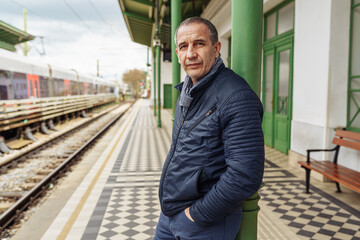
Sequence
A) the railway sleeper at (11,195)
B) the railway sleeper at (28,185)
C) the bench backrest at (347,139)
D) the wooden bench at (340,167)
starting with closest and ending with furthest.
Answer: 1. the wooden bench at (340,167)
2. the bench backrest at (347,139)
3. the railway sleeper at (11,195)
4. the railway sleeper at (28,185)

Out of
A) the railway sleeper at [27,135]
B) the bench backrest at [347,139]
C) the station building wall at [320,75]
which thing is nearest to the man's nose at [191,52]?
the bench backrest at [347,139]

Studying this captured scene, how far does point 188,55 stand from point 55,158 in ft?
25.5

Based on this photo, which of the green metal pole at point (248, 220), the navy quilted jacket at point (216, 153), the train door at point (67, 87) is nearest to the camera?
the navy quilted jacket at point (216, 153)

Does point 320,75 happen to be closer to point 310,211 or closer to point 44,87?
point 310,211

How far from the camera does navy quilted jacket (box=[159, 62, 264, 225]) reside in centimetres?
133

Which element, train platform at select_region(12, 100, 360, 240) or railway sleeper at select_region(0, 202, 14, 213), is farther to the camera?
railway sleeper at select_region(0, 202, 14, 213)

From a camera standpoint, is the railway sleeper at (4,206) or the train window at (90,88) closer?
the railway sleeper at (4,206)

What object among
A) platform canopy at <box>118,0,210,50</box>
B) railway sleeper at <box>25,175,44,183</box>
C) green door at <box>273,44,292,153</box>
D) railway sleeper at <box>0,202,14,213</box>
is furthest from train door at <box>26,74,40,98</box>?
green door at <box>273,44,292,153</box>

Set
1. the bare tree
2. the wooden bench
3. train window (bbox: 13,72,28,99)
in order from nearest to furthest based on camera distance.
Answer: the wooden bench, train window (bbox: 13,72,28,99), the bare tree

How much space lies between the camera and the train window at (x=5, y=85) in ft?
30.5

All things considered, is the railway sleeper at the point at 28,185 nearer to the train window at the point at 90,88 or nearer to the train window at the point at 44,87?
the train window at the point at 44,87

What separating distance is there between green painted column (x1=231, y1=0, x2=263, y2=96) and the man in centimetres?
32

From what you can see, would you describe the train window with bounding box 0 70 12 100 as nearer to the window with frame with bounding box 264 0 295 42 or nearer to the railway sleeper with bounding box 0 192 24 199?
the railway sleeper with bounding box 0 192 24 199

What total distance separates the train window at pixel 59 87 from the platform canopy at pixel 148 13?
15.6 ft
